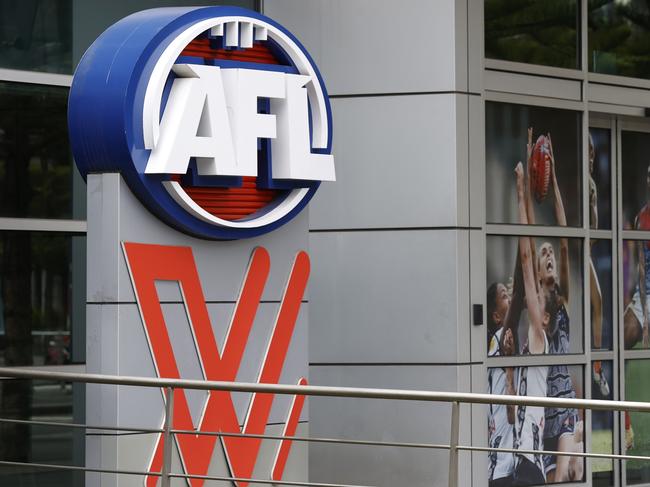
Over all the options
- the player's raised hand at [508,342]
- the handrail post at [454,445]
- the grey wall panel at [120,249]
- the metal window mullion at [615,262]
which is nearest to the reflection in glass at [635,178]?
the metal window mullion at [615,262]

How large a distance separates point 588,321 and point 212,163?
4.85 m

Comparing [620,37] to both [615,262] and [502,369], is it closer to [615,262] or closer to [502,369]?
[615,262]

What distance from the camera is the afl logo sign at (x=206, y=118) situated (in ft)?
26.9

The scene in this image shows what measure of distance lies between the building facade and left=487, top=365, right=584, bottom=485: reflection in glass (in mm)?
26

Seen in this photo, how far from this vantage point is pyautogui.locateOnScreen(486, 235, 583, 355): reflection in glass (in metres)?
11.4

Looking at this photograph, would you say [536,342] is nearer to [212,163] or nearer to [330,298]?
[330,298]

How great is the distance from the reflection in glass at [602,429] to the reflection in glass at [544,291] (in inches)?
33.3

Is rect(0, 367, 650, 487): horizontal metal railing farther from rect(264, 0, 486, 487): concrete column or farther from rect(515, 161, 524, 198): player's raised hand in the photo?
rect(515, 161, 524, 198): player's raised hand

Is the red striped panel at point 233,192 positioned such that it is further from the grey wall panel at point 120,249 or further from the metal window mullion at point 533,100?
the metal window mullion at point 533,100

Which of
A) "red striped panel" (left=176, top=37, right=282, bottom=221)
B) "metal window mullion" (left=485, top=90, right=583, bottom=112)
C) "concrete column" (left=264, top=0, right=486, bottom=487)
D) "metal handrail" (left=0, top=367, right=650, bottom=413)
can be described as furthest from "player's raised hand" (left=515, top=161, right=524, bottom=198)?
"metal handrail" (left=0, top=367, right=650, bottom=413)

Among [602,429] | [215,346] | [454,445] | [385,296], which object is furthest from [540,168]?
[454,445]

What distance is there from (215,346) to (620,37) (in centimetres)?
577

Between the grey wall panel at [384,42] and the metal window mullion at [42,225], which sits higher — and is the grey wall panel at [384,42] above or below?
above

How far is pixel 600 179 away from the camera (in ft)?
42.4
